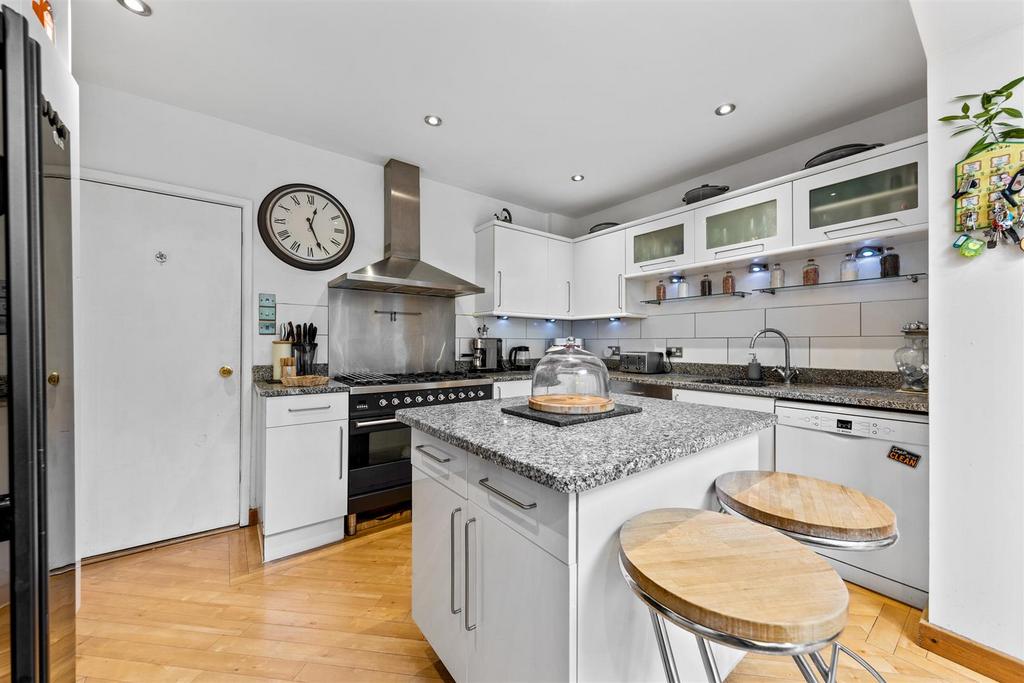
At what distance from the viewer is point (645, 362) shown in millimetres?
3246

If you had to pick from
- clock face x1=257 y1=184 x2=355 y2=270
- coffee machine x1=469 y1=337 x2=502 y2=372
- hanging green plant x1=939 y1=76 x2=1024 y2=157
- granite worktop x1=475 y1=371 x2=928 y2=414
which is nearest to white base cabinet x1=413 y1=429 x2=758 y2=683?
granite worktop x1=475 y1=371 x2=928 y2=414

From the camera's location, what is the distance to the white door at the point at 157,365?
2156 millimetres

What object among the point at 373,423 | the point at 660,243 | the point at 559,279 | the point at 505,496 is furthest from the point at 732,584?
the point at 559,279

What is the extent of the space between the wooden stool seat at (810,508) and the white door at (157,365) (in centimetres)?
273

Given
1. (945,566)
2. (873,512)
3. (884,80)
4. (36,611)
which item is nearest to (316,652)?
(36,611)

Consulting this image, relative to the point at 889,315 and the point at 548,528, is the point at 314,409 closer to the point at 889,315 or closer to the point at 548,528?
the point at 548,528

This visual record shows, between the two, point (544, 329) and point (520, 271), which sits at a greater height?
point (520, 271)

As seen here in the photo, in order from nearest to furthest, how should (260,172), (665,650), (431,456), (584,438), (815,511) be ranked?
(665,650) < (815,511) < (584,438) < (431,456) < (260,172)

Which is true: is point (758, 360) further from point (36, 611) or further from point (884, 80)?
point (36, 611)

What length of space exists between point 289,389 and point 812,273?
123 inches

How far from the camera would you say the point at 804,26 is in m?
1.72

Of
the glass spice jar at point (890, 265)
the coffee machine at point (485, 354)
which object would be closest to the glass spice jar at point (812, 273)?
the glass spice jar at point (890, 265)

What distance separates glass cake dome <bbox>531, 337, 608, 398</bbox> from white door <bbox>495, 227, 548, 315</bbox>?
6.11 feet

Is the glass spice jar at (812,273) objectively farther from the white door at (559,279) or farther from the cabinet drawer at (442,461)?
the cabinet drawer at (442,461)
